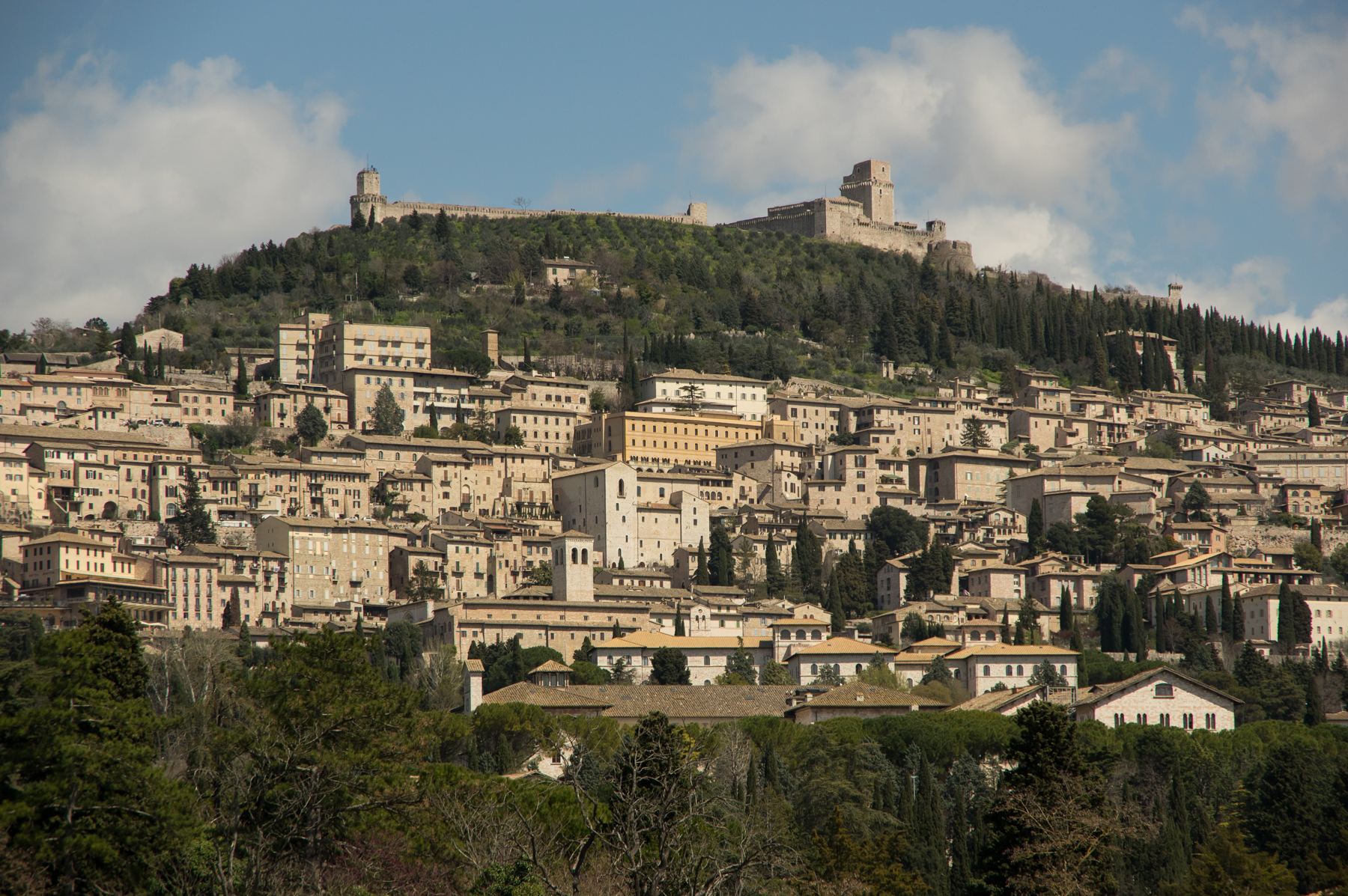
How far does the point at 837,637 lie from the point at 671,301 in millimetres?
62716

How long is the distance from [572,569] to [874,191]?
9534cm

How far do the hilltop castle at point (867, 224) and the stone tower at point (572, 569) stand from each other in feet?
278

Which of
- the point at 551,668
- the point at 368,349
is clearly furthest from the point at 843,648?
the point at 368,349

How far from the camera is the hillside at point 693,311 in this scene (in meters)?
129

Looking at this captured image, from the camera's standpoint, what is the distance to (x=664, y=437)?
364 ft

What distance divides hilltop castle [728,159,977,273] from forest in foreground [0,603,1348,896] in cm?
11374

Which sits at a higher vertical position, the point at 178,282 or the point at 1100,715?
the point at 178,282

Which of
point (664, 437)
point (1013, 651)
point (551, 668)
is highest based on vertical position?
point (664, 437)

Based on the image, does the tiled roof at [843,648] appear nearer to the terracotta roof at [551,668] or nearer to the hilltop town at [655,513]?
the hilltop town at [655,513]

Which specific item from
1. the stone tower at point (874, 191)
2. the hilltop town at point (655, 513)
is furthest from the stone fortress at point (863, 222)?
the hilltop town at point (655, 513)

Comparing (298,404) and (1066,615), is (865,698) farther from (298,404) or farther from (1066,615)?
(298,404)

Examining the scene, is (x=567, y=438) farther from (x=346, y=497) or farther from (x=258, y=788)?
(x=258, y=788)

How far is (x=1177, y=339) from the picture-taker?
144 metres

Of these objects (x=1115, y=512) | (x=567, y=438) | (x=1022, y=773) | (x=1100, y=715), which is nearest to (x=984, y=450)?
(x=1115, y=512)
